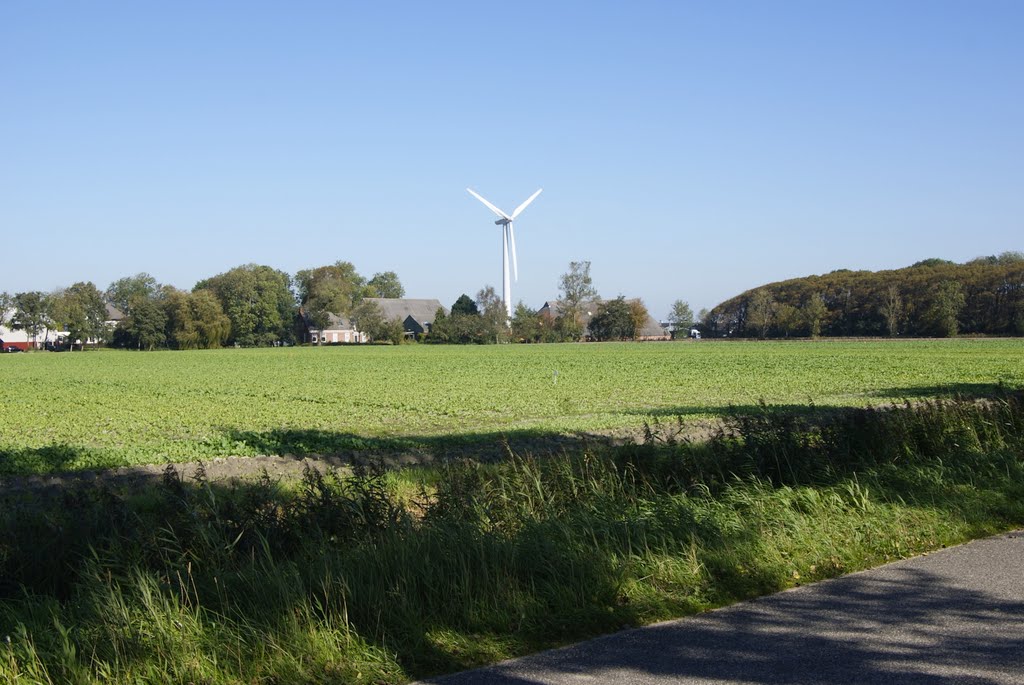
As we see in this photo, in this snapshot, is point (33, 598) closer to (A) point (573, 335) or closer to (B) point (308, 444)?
(B) point (308, 444)

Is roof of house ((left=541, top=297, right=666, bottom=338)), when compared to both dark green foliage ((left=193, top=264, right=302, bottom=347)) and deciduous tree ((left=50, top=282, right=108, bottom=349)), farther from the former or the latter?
deciduous tree ((left=50, top=282, right=108, bottom=349))

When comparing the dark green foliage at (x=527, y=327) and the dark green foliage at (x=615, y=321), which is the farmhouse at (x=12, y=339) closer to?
the dark green foliage at (x=527, y=327)

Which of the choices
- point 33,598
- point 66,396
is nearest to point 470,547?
point 33,598

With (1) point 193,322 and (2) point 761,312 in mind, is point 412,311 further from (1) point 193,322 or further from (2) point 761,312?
(2) point 761,312

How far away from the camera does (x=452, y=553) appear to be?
6.61 m

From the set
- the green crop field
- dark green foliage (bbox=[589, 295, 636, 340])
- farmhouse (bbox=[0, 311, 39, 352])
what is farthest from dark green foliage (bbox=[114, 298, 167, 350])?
the green crop field

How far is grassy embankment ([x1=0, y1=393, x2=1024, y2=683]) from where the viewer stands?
5336mm

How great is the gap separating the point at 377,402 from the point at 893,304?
116m

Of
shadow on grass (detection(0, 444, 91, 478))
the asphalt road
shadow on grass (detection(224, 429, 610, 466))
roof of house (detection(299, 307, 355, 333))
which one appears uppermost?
roof of house (detection(299, 307, 355, 333))

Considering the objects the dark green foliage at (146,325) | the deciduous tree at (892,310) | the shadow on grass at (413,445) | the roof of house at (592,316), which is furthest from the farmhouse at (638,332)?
the shadow on grass at (413,445)

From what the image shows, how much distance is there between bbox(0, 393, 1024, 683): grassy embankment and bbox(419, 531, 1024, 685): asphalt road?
1.11 ft

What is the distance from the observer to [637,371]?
1975 inches

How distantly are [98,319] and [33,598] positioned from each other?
6460 inches

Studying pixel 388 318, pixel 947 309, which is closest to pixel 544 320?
pixel 388 318
